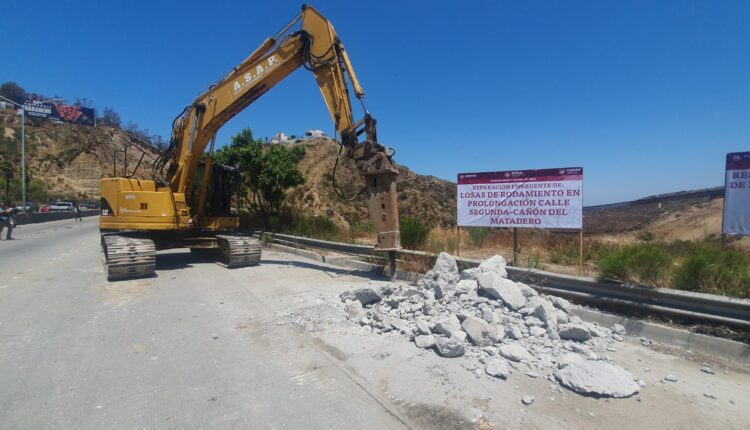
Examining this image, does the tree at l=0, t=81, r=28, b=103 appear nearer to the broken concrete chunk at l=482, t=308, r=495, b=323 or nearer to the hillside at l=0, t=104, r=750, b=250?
the hillside at l=0, t=104, r=750, b=250

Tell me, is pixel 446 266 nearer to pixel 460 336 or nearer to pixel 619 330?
pixel 460 336

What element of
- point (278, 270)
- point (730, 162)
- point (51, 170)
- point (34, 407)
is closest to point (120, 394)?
point (34, 407)

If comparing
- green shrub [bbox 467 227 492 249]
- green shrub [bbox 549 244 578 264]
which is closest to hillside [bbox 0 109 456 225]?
green shrub [bbox 467 227 492 249]

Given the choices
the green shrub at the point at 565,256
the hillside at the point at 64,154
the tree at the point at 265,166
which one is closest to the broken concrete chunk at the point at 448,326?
the green shrub at the point at 565,256

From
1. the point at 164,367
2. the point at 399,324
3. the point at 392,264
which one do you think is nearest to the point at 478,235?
the point at 392,264

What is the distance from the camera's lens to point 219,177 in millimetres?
12234

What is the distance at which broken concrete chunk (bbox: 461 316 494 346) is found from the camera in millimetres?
4484

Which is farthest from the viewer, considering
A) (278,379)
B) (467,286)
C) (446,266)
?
(446,266)

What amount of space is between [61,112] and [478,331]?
84729mm

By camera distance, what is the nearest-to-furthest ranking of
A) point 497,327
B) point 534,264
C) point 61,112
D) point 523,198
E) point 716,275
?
point 497,327, point 716,275, point 534,264, point 523,198, point 61,112

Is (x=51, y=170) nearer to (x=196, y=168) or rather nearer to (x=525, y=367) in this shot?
(x=196, y=168)

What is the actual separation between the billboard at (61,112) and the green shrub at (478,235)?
69.4 meters

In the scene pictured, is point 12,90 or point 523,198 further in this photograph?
point 12,90

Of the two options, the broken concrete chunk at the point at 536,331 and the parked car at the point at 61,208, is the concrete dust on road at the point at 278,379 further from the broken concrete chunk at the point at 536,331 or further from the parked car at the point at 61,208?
the parked car at the point at 61,208
